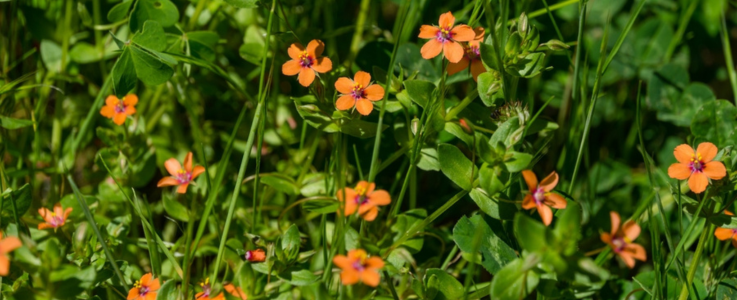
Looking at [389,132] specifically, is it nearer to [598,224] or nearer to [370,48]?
[370,48]

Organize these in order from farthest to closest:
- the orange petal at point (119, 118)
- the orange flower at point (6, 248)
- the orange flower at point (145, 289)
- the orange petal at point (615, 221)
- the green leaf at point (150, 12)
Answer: the green leaf at point (150, 12) < the orange petal at point (119, 118) < the orange flower at point (145, 289) < the orange petal at point (615, 221) < the orange flower at point (6, 248)

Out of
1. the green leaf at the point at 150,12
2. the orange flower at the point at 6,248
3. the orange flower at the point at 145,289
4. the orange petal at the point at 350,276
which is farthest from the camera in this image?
the green leaf at the point at 150,12

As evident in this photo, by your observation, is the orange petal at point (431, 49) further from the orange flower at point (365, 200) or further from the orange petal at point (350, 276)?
the orange petal at point (350, 276)

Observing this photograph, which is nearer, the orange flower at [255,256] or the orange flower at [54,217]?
the orange flower at [255,256]

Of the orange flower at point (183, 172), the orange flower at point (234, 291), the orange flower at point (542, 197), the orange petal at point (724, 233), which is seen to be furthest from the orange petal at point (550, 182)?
the orange flower at point (183, 172)

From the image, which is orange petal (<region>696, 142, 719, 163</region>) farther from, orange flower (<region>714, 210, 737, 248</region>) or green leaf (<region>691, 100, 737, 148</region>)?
green leaf (<region>691, 100, 737, 148</region>)

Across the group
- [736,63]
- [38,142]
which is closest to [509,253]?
[38,142]

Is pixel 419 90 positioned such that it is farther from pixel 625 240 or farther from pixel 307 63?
pixel 625 240
